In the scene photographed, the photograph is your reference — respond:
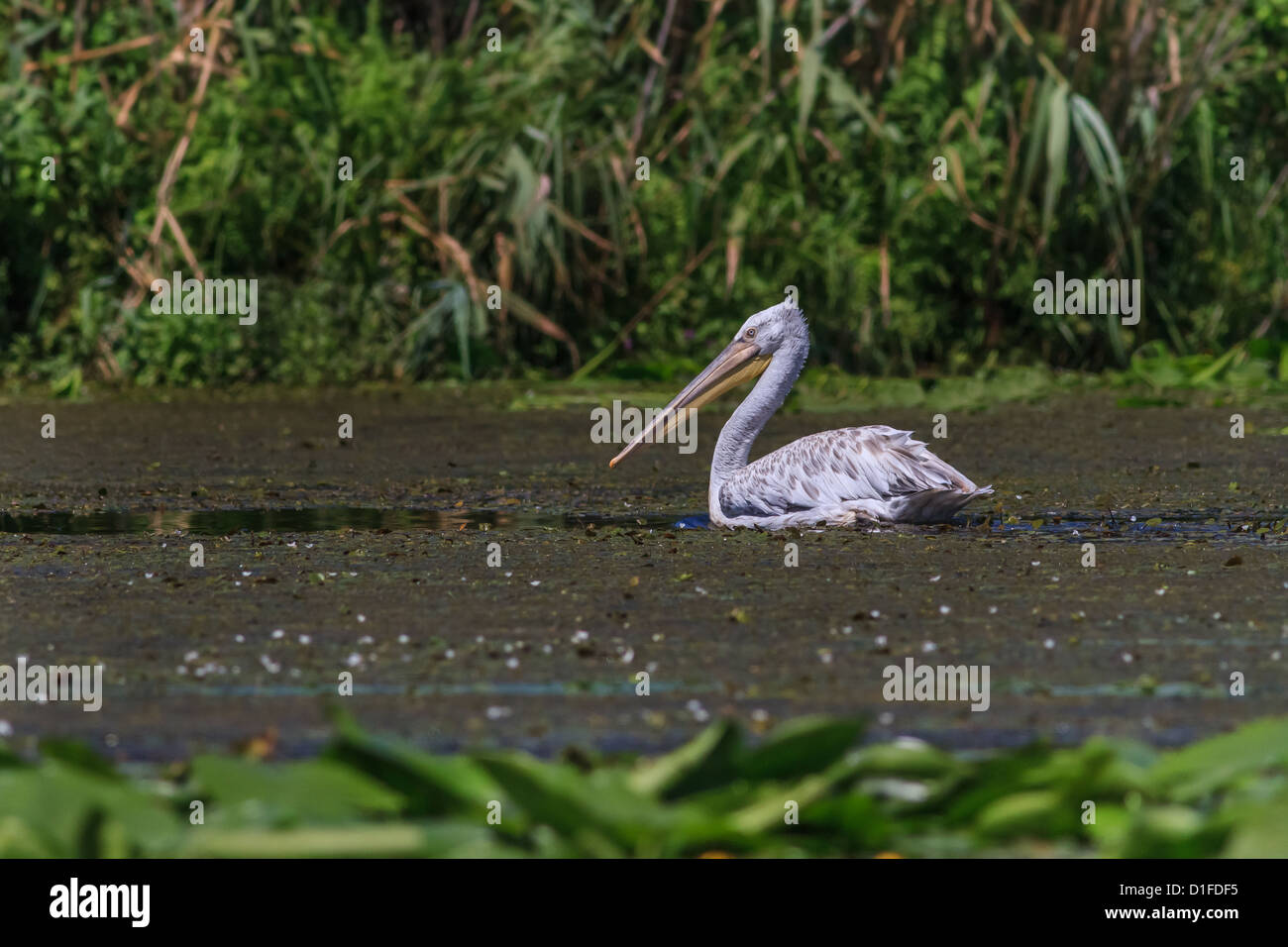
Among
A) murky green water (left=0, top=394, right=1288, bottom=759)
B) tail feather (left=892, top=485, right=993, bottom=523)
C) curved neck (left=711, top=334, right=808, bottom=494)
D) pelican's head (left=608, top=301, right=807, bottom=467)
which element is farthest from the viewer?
pelican's head (left=608, top=301, right=807, bottom=467)

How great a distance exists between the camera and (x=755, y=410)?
8586 mm

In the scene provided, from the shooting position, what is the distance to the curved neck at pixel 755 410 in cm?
833

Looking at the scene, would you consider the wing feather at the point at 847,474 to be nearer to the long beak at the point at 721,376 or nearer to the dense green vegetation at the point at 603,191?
the long beak at the point at 721,376

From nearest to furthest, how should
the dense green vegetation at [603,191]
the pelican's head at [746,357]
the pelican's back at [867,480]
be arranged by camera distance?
the pelican's back at [867,480], the pelican's head at [746,357], the dense green vegetation at [603,191]

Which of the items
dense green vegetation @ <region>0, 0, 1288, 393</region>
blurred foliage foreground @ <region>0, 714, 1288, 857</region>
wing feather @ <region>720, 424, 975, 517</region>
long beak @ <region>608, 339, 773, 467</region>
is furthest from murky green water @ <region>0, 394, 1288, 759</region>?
dense green vegetation @ <region>0, 0, 1288, 393</region>

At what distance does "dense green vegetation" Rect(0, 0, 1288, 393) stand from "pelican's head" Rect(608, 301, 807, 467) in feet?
13.9

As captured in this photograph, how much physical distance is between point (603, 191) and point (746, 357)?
458 cm

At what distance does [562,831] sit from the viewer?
143 inches

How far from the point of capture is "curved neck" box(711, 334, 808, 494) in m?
8.33

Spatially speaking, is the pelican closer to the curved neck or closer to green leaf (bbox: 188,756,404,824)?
the curved neck

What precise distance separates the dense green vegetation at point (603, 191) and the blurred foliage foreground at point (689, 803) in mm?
9409

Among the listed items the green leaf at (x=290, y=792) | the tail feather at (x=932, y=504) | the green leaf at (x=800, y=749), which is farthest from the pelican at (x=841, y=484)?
the green leaf at (x=290, y=792)

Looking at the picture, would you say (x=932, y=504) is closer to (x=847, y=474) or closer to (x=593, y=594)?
(x=847, y=474)

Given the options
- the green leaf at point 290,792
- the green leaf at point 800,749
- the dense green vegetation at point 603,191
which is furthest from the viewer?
the dense green vegetation at point 603,191
